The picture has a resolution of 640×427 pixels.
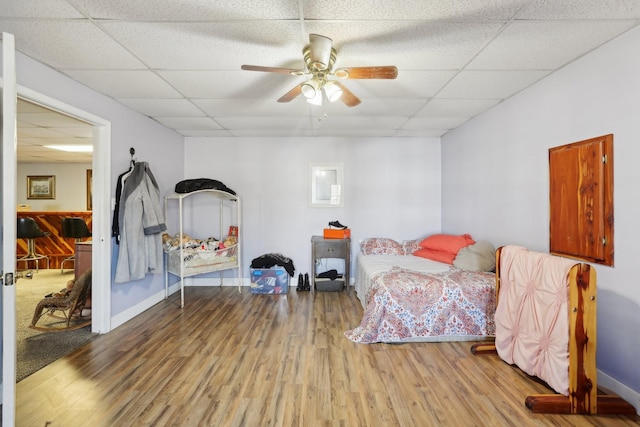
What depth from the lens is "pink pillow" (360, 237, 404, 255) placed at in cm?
448

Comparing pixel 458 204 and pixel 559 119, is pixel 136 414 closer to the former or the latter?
pixel 559 119

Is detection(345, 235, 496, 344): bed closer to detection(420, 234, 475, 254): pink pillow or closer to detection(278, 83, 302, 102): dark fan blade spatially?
detection(420, 234, 475, 254): pink pillow

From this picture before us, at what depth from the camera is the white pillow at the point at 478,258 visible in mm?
3234

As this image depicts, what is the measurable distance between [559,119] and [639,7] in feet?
2.98

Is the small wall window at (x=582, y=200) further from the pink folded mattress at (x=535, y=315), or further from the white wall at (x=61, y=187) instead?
the white wall at (x=61, y=187)

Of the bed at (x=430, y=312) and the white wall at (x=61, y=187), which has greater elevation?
the white wall at (x=61, y=187)

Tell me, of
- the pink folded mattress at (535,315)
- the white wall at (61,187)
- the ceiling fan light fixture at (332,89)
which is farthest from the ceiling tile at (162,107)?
the white wall at (61,187)

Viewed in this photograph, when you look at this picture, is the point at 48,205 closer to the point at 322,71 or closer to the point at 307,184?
the point at 307,184

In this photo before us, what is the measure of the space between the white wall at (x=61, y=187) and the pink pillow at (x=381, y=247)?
6.83m

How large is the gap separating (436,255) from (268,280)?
7.79 feet

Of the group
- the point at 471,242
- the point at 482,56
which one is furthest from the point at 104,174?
the point at 471,242

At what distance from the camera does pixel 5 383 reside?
1499mm

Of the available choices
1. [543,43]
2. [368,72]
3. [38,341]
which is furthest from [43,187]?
[543,43]

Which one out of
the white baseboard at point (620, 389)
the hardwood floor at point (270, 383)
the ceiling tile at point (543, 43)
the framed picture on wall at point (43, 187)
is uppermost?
the ceiling tile at point (543, 43)
